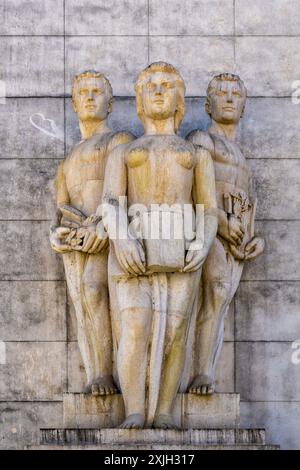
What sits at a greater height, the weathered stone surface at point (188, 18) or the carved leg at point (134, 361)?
the weathered stone surface at point (188, 18)

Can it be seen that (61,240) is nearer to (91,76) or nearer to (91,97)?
(91,97)

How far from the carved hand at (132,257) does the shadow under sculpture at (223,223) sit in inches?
31.6

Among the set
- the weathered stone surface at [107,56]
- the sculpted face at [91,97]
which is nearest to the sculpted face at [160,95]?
the sculpted face at [91,97]

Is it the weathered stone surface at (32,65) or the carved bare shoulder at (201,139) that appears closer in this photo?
the carved bare shoulder at (201,139)

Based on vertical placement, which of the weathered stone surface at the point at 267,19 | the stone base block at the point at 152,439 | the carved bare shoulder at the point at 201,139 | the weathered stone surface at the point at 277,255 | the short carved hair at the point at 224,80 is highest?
the weathered stone surface at the point at 267,19

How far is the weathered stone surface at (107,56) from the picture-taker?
65.6 feet

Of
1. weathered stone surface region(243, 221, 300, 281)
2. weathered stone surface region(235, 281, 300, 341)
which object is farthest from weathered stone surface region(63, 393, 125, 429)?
weathered stone surface region(243, 221, 300, 281)

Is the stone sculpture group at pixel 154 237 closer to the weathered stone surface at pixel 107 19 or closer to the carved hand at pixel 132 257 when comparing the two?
the carved hand at pixel 132 257

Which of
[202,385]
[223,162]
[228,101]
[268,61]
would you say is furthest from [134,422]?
[268,61]

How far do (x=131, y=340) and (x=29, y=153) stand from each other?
2.48 metres

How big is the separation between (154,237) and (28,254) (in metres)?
1.71
